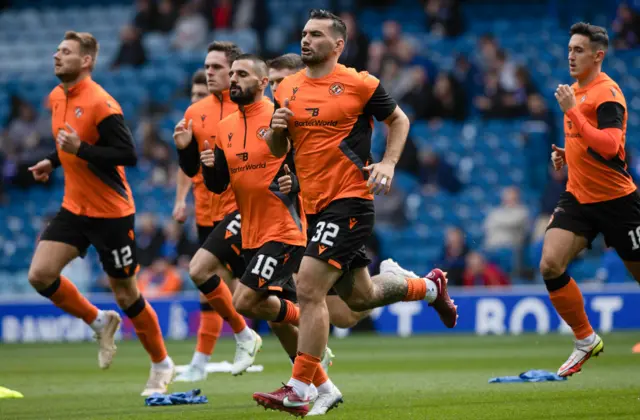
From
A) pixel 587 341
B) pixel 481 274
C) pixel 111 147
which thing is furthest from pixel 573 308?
pixel 481 274

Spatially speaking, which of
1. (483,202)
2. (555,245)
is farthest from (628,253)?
(483,202)

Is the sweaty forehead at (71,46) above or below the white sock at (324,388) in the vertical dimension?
above

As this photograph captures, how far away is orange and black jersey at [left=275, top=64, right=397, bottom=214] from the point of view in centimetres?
845

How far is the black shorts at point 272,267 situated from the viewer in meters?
9.23

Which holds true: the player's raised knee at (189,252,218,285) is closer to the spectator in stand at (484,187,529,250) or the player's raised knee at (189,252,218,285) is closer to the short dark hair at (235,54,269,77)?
the short dark hair at (235,54,269,77)

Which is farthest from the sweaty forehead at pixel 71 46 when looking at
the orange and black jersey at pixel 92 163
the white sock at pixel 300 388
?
the white sock at pixel 300 388

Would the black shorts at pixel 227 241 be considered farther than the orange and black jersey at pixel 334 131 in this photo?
Yes

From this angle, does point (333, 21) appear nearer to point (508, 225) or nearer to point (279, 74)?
point (279, 74)

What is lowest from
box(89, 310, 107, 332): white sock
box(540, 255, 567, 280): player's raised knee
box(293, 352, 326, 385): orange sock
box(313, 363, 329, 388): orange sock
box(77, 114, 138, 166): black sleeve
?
box(89, 310, 107, 332): white sock

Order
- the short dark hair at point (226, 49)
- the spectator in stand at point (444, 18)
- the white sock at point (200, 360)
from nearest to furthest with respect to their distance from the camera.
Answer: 1. the short dark hair at point (226, 49)
2. the white sock at point (200, 360)
3. the spectator in stand at point (444, 18)

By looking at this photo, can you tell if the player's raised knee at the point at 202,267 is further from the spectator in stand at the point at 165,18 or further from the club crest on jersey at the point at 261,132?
the spectator in stand at the point at 165,18

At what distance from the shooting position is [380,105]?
28.0 ft

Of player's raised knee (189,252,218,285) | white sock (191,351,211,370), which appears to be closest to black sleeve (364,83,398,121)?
player's raised knee (189,252,218,285)

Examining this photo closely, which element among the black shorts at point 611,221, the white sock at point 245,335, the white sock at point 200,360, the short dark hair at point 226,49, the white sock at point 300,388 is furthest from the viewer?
the white sock at point 200,360
